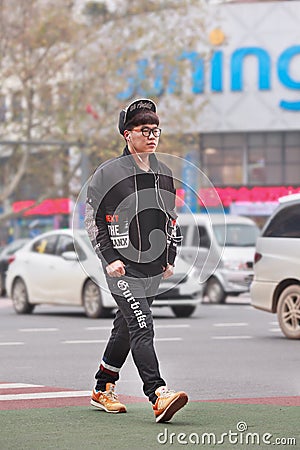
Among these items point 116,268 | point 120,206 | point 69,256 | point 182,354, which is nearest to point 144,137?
point 120,206

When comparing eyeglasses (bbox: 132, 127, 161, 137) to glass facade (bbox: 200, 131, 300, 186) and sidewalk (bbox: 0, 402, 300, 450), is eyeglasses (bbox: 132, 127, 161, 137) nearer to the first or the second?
sidewalk (bbox: 0, 402, 300, 450)

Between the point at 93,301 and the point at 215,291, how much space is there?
6.80 metres

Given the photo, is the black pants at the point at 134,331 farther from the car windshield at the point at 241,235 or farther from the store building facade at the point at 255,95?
the store building facade at the point at 255,95

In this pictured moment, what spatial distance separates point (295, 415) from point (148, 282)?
4.23 ft

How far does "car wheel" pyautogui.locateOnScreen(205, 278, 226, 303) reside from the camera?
26859mm

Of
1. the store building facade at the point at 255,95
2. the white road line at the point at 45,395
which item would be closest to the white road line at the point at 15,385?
the white road line at the point at 45,395

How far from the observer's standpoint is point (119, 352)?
828 centimetres

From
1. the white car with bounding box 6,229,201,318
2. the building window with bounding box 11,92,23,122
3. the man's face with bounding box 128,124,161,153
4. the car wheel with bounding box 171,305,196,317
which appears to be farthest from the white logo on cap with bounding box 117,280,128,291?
the building window with bounding box 11,92,23,122

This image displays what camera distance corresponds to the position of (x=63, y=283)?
21391mm

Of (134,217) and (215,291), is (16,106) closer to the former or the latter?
(215,291)

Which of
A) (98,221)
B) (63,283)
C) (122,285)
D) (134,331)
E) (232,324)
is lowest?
(232,324)

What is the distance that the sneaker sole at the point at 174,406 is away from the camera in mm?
7488

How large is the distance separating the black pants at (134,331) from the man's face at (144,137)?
782 millimetres

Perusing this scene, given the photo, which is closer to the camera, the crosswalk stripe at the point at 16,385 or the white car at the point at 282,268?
the crosswalk stripe at the point at 16,385
